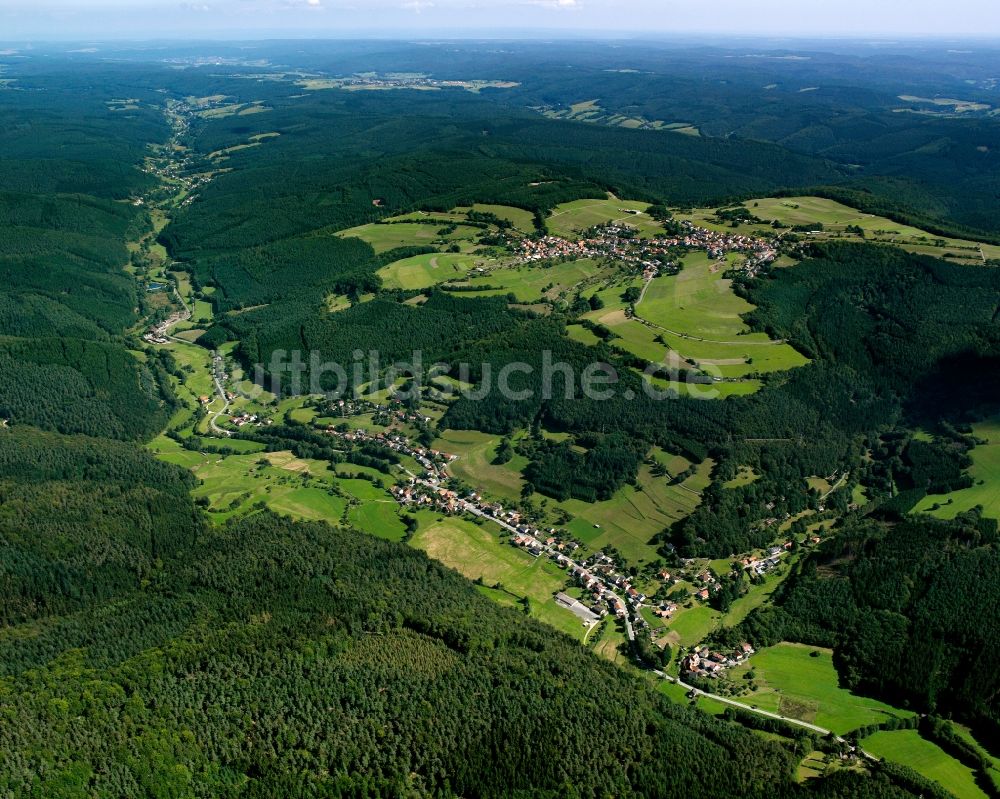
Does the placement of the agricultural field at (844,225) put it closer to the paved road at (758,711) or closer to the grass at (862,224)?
the grass at (862,224)

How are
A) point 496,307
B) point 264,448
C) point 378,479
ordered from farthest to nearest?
point 496,307 < point 264,448 < point 378,479

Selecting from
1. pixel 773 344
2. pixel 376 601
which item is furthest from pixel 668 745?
pixel 773 344

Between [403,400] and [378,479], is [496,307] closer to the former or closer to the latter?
[403,400]

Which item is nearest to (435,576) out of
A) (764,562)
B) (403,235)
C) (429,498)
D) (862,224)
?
(429,498)

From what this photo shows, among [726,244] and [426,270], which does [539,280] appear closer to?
[426,270]

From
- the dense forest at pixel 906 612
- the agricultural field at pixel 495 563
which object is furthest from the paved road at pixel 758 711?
the agricultural field at pixel 495 563

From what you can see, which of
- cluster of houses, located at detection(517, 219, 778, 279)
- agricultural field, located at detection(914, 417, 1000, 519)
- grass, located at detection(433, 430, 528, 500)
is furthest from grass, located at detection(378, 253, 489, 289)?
agricultural field, located at detection(914, 417, 1000, 519)

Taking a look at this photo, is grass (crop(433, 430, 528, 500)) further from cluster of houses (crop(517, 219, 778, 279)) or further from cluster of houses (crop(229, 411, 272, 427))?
cluster of houses (crop(517, 219, 778, 279))
